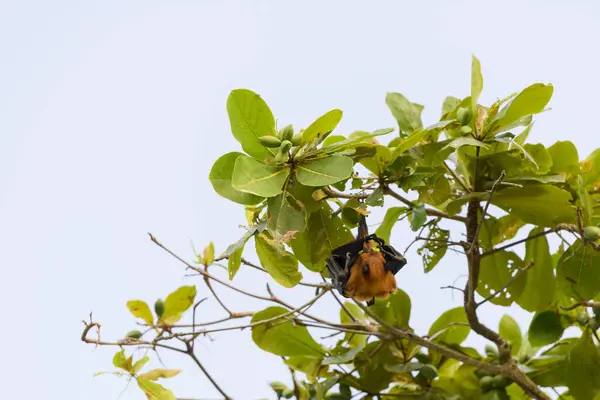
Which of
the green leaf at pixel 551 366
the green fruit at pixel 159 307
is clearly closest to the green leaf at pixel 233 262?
the green fruit at pixel 159 307

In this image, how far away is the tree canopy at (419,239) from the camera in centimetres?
94

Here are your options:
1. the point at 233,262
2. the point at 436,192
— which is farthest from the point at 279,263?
the point at 436,192

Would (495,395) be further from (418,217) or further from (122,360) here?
(122,360)

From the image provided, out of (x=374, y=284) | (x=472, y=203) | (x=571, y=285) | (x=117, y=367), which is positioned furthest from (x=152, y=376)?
(x=571, y=285)

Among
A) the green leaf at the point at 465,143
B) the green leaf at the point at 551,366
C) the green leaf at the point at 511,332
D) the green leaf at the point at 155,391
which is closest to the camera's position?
the green leaf at the point at 465,143

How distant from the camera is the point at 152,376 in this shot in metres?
1.29

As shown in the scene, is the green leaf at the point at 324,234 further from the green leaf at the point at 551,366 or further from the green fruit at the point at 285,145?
the green leaf at the point at 551,366

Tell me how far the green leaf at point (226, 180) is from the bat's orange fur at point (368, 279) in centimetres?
17

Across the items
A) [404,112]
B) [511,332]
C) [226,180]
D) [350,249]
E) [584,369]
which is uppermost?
[404,112]

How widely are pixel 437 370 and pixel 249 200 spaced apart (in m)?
0.62

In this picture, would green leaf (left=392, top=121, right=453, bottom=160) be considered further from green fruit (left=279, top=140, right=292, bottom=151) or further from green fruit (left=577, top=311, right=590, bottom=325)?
green fruit (left=577, top=311, right=590, bottom=325)

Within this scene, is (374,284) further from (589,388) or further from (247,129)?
(589,388)

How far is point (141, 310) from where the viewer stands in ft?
4.25

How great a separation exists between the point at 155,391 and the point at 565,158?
0.75 metres
